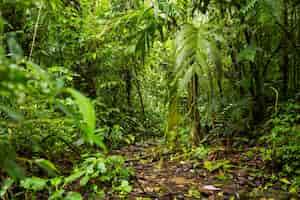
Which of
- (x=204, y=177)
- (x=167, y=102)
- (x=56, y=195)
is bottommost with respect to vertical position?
(x=204, y=177)

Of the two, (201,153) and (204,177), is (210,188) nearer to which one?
(204,177)

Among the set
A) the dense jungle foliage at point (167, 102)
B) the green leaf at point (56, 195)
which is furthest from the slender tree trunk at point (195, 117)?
the green leaf at point (56, 195)

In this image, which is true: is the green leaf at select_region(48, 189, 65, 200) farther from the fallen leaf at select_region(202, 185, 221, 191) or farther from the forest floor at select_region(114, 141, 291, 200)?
the fallen leaf at select_region(202, 185, 221, 191)

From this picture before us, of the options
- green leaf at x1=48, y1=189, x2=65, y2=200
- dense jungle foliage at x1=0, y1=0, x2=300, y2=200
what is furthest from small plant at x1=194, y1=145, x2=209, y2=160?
green leaf at x1=48, y1=189, x2=65, y2=200

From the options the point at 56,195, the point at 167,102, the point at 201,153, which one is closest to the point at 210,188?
the point at 201,153

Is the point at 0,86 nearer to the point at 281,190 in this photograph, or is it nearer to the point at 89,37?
the point at 281,190

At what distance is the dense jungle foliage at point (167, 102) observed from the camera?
1.85 meters

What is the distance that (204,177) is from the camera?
240cm

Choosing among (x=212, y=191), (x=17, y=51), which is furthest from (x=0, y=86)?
(x=212, y=191)

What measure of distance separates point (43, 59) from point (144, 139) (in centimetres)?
195

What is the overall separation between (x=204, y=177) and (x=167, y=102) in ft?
3.55

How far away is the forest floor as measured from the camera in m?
2.03

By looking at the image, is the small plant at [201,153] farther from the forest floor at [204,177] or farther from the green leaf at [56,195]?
the green leaf at [56,195]

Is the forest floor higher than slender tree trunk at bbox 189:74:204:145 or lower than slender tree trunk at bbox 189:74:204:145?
lower
